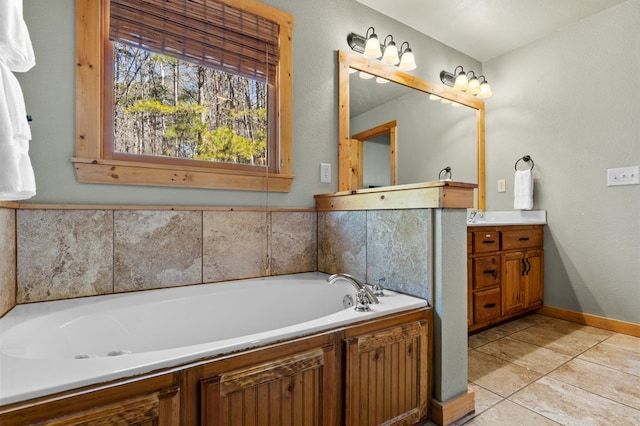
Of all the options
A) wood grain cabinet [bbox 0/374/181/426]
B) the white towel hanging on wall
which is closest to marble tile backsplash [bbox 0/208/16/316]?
the white towel hanging on wall

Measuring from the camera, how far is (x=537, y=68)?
2.92m

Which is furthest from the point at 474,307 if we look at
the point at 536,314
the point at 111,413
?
the point at 111,413

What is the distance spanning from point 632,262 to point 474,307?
1.25 m

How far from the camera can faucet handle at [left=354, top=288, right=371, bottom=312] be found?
1264 mm

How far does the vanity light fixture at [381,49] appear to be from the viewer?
2309 mm

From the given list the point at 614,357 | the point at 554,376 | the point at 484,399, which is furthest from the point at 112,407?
the point at 614,357

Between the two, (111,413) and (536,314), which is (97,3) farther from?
(536,314)

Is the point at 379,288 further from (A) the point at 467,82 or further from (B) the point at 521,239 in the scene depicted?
(A) the point at 467,82

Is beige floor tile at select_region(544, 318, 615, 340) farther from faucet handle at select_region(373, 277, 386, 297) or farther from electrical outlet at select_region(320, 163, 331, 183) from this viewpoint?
electrical outlet at select_region(320, 163, 331, 183)

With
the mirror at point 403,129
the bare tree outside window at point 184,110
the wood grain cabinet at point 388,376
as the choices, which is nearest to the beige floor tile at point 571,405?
the wood grain cabinet at point 388,376

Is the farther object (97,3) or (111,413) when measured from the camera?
(97,3)

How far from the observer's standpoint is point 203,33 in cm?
179

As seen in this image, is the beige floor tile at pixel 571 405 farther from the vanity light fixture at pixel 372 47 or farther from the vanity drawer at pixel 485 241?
the vanity light fixture at pixel 372 47

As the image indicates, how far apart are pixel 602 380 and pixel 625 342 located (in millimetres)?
818
